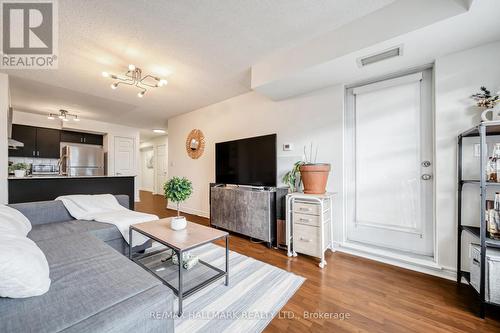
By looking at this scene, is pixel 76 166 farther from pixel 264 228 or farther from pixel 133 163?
pixel 264 228

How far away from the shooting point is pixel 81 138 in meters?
5.82

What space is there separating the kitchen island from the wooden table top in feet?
8.35

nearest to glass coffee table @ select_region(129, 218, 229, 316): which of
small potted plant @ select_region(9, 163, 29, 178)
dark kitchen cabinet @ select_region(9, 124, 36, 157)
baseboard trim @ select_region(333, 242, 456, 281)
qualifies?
baseboard trim @ select_region(333, 242, 456, 281)

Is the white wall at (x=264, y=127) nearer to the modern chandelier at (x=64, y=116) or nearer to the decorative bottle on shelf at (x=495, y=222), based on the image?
the decorative bottle on shelf at (x=495, y=222)

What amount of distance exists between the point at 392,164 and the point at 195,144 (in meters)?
3.67

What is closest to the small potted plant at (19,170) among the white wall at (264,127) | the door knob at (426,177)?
the white wall at (264,127)

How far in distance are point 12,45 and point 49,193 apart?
2.22 meters

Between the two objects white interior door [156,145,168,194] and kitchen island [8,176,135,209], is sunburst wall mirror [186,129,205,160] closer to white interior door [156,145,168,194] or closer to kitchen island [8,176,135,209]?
kitchen island [8,176,135,209]

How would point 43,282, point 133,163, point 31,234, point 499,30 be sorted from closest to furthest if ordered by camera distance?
point 43,282
point 499,30
point 31,234
point 133,163

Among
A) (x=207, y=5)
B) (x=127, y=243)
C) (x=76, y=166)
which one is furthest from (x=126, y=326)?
(x=76, y=166)

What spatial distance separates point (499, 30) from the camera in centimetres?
157

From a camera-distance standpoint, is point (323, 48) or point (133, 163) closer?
point (323, 48)

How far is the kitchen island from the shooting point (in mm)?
2947

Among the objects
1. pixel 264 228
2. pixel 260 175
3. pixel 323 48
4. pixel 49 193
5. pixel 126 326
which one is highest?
pixel 323 48
